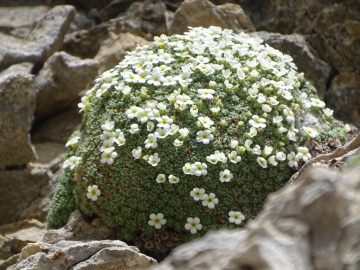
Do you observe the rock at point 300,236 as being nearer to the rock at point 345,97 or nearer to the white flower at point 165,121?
the white flower at point 165,121

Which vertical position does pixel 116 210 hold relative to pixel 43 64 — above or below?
above

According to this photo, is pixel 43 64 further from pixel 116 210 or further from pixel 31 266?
pixel 31 266

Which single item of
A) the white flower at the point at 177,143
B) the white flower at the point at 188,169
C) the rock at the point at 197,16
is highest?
the white flower at the point at 177,143

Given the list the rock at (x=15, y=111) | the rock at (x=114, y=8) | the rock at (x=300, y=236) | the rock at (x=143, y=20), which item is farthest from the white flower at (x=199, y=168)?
the rock at (x=114, y=8)

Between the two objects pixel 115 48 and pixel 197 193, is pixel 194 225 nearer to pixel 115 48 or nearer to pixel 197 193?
pixel 197 193

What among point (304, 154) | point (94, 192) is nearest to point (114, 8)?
point (94, 192)

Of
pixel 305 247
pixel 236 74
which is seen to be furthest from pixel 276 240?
pixel 236 74
